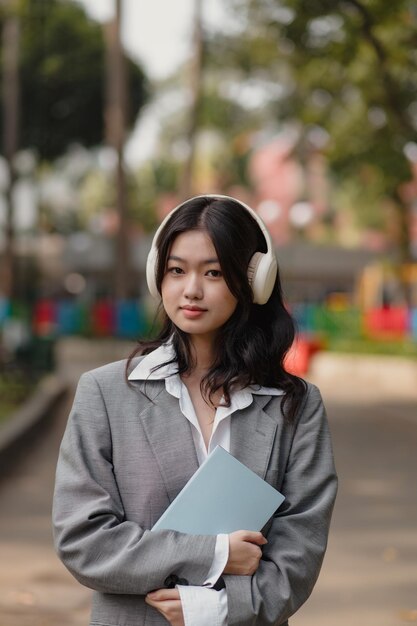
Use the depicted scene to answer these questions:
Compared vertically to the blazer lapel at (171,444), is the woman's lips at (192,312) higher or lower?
higher

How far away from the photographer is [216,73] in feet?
123

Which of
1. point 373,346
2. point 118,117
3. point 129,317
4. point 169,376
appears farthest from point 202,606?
point 129,317

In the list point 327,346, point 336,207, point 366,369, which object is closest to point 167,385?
point 366,369

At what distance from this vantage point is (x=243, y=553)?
8.02ft

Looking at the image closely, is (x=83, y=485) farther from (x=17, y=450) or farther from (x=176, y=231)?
(x=17, y=450)

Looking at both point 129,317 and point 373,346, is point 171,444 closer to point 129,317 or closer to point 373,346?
point 373,346

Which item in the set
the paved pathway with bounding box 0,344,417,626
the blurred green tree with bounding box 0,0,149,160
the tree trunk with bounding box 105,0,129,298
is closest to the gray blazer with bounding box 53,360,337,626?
the paved pathway with bounding box 0,344,417,626

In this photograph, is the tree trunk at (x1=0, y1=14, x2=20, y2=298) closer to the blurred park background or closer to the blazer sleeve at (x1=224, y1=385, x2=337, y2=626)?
the blurred park background

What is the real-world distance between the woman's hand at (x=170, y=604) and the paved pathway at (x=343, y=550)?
3.31 meters

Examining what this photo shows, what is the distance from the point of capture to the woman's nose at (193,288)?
2568 mm

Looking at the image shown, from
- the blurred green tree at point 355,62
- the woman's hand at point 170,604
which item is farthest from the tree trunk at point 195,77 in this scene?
the woman's hand at point 170,604

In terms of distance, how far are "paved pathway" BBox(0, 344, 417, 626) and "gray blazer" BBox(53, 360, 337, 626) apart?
128 inches

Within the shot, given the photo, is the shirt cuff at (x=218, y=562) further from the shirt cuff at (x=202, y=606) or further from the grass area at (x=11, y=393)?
the grass area at (x=11, y=393)

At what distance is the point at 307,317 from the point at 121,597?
32722 mm
